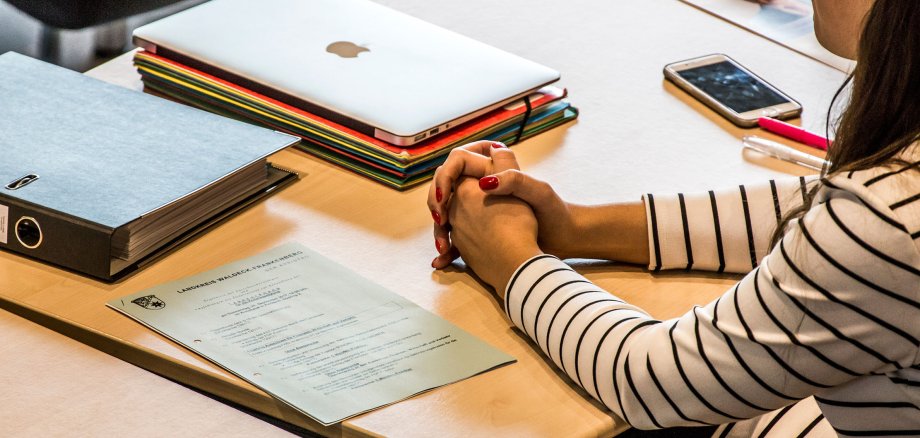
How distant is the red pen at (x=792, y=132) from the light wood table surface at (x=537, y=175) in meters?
0.03

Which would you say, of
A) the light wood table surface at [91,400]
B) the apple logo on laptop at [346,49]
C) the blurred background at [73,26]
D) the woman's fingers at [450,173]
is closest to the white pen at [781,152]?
the woman's fingers at [450,173]

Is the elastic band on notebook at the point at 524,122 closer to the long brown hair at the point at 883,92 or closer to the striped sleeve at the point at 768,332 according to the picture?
the striped sleeve at the point at 768,332

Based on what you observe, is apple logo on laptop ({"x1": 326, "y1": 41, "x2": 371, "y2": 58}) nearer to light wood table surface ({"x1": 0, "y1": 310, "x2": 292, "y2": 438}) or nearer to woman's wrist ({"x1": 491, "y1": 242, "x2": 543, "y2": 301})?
woman's wrist ({"x1": 491, "y1": 242, "x2": 543, "y2": 301})

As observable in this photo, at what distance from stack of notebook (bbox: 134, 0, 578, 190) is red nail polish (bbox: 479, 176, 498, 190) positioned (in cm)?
12

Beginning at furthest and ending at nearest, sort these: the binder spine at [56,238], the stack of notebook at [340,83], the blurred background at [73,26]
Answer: the blurred background at [73,26] < the stack of notebook at [340,83] < the binder spine at [56,238]

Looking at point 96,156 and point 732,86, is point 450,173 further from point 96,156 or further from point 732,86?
point 732,86

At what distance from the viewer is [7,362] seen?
35.4 inches

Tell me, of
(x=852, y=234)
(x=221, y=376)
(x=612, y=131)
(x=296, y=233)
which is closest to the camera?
(x=852, y=234)

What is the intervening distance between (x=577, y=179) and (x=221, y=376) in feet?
1.61

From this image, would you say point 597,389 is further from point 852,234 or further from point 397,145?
point 397,145

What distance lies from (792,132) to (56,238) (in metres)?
0.85

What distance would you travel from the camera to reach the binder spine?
0.97 m

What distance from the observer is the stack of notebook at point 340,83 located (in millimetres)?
1189

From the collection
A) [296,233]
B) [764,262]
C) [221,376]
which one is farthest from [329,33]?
[764,262]
